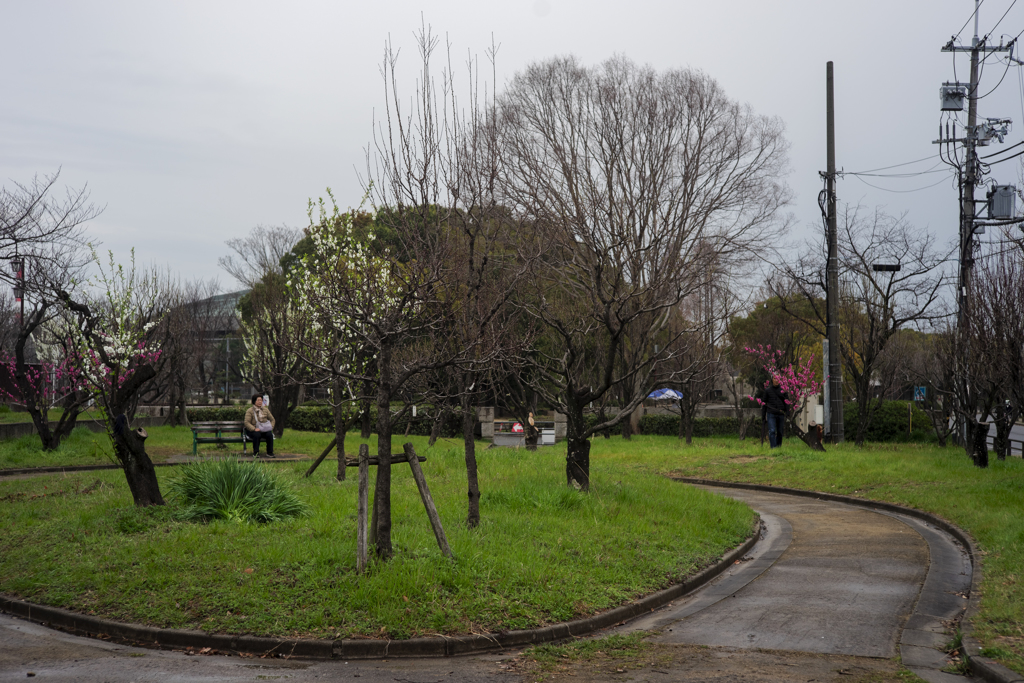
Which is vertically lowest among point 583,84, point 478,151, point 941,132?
point 478,151

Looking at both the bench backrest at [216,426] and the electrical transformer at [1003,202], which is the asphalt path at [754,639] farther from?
the bench backrest at [216,426]

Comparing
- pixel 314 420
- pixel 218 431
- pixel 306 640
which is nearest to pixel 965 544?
pixel 306 640

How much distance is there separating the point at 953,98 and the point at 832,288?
18.1 feet

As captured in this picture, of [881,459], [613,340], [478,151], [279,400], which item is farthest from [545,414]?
[478,151]

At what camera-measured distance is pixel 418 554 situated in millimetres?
7426

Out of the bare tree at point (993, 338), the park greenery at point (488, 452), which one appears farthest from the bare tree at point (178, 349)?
the bare tree at point (993, 338)

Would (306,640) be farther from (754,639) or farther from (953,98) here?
(953,98)

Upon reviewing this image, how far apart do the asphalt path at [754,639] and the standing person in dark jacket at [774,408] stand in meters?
12.5

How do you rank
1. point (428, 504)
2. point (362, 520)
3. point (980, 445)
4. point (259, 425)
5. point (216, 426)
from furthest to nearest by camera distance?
point (216, 426) → point (259, 425) → point (980, 445) → point (428, 504) → point (362, 520)

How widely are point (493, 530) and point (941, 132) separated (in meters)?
17.7

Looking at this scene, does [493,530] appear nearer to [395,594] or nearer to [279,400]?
[395,594]

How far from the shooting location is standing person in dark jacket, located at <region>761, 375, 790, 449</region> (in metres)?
22.2

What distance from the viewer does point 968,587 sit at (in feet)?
26.5

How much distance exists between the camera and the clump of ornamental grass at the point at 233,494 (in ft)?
30.1
